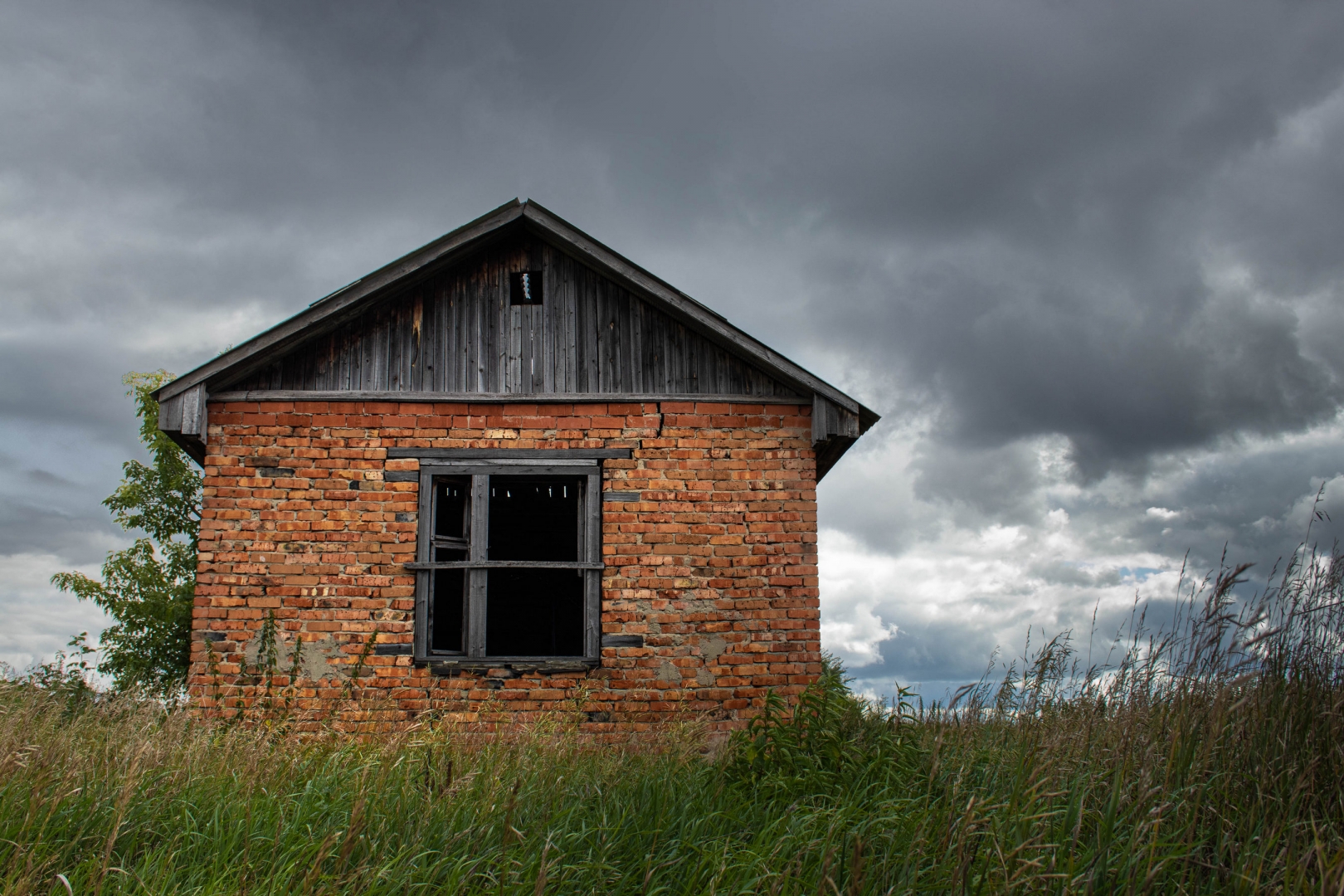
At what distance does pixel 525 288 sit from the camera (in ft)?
28.2

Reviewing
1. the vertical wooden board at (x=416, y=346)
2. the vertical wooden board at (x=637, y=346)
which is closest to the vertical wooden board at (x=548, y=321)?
the vertical wooden board at (x=637, y=346)

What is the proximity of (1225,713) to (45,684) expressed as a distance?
1111 centimetres

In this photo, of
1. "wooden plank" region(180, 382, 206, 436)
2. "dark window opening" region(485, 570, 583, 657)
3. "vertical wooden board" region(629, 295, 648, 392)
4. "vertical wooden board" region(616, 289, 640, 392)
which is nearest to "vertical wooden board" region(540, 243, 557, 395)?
"vertical wooden board" region(616, 289, 640, 392)

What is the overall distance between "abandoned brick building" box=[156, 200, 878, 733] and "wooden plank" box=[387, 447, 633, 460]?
0.02m

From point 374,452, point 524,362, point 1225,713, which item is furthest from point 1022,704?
point 374,452

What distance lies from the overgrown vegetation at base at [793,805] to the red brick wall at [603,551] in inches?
67.6

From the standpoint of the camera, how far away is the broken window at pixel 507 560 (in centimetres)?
786

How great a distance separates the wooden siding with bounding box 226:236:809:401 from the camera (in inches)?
324

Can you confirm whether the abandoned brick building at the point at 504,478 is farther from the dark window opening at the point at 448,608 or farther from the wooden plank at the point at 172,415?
the dark window opening at the point at 448,608

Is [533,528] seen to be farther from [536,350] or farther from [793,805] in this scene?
[793,805]

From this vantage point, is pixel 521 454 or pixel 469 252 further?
pixel 469 252

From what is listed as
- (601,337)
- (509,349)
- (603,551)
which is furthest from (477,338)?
(603,551)

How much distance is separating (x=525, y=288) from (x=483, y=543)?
2476 mm

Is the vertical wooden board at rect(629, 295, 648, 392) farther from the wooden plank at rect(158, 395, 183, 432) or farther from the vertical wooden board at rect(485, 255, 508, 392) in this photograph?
the wooden plank at rect(158, 395, 183, 432)
